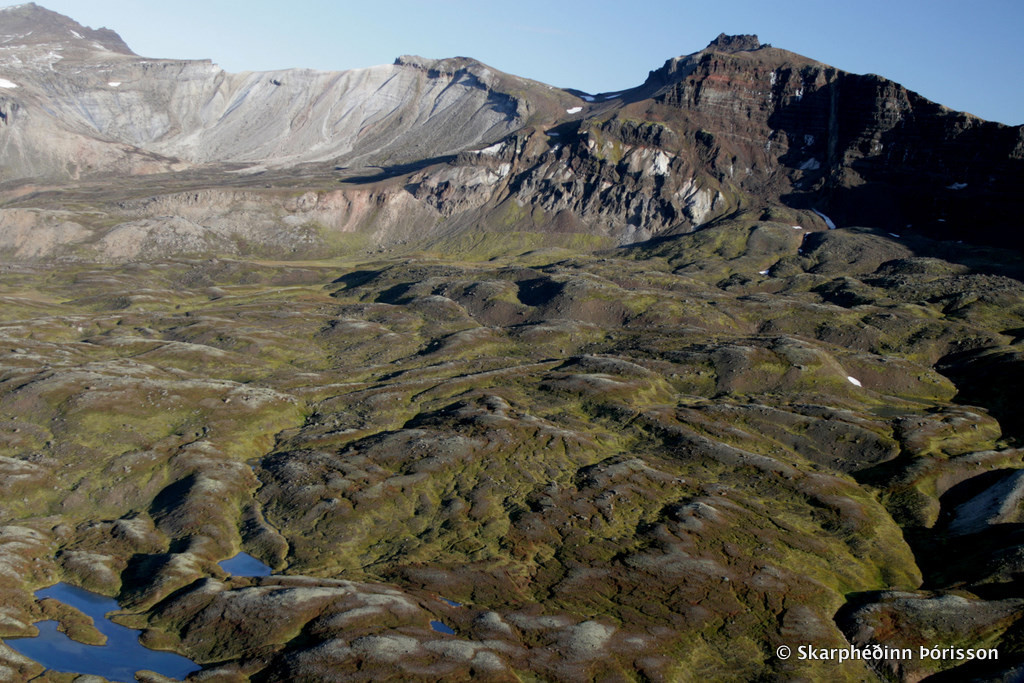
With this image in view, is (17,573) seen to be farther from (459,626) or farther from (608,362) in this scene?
(608,362)

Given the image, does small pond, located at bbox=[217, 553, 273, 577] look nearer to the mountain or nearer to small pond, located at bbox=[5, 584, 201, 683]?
the mountain

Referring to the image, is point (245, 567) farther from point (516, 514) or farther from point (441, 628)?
point (516, 514)

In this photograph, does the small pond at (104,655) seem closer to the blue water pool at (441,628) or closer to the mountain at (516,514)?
the mountain at (516,514)

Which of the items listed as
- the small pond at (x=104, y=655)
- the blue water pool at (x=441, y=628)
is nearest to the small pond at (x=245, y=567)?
the small pond at (x=104, y=655)

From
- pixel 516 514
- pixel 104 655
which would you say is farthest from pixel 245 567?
pixel 516 514

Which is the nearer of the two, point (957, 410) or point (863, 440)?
point (863, 440)

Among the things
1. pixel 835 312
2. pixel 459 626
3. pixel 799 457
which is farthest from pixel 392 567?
pixel 835 312

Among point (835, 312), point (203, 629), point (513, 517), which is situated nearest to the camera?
point (203, 629)
